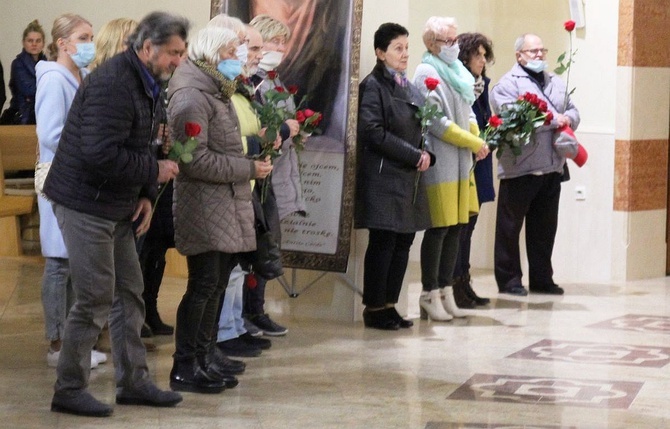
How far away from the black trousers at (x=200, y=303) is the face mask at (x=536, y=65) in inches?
148

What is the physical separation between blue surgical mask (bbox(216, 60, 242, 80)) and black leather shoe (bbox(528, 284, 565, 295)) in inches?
162

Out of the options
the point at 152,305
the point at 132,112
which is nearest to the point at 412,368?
the point at 152,305

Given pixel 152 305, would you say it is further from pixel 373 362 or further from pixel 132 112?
pixel 132 112

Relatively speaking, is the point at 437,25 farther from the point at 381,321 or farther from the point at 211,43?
the point at 211,43

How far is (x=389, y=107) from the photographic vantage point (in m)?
7.29

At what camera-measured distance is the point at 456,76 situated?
7.65 m

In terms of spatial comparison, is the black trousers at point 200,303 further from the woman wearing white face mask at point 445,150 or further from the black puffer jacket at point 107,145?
the woman wearing white face mask at point 445,150

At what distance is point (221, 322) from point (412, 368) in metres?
1.01

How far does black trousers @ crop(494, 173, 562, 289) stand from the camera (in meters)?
8.89

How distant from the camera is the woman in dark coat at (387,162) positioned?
726cm

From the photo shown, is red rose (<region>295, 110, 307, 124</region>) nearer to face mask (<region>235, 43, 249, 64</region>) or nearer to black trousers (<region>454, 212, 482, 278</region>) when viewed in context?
face mask (<region>235, 43, 249, 64</region>)

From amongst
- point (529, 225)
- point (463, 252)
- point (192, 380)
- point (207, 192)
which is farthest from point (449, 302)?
point (207, 192)

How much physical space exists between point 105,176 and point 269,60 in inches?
79.9

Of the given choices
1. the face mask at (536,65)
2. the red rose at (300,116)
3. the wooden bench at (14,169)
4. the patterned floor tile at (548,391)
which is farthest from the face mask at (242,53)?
the wooden bench at (14,169)
